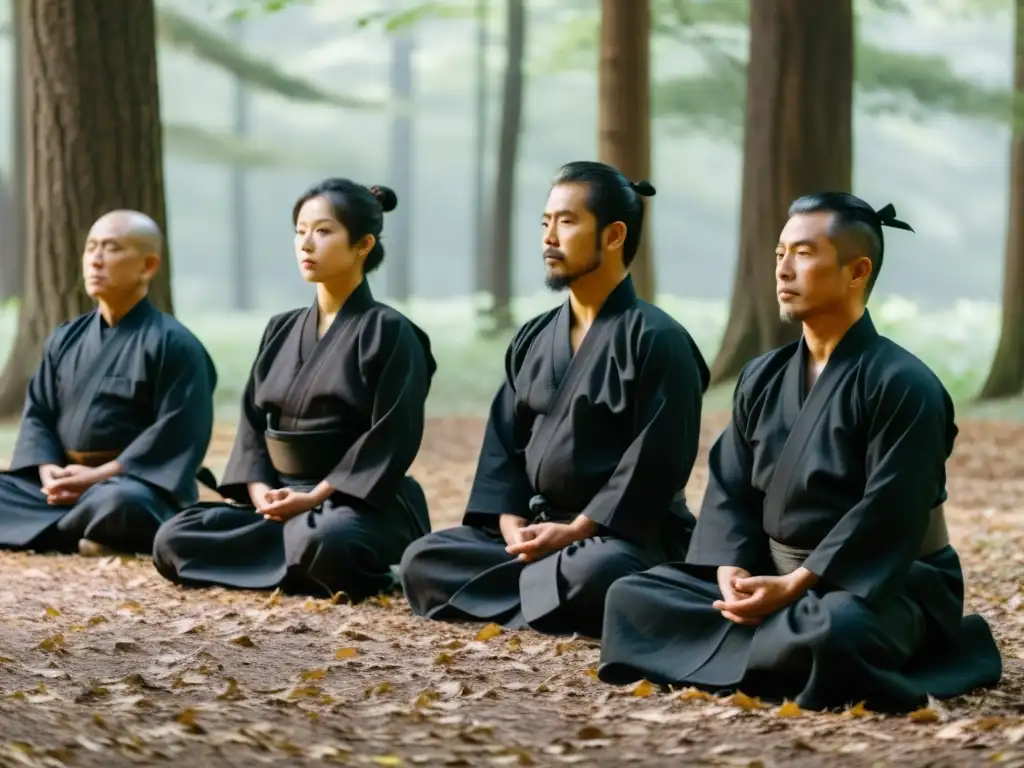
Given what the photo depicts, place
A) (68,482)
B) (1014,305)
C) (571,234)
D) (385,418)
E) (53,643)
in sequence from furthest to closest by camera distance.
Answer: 1. (1014,305)
2. (68,482)
3. (385,418)
4. (571,234)
5. (53,643)

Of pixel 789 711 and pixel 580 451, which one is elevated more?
pixel 580 451

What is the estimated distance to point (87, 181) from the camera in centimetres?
846

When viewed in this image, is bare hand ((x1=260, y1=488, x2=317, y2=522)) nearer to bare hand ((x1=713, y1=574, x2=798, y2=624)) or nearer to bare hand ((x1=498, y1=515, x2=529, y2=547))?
bare hand ((x1=498, y1=515, x2=529, y2=547))

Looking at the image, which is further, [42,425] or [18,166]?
[18,166]

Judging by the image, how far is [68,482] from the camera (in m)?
6.64

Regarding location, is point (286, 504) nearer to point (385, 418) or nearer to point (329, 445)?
point (329, 445)

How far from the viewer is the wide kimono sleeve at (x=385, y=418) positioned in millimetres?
5840

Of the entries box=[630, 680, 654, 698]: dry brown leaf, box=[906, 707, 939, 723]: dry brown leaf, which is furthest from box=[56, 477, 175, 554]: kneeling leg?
box=[906, 707, 939, 723]: dry brown leaf

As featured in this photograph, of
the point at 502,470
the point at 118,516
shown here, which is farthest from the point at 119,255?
the point at 502,470

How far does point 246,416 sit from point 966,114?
34.3ft

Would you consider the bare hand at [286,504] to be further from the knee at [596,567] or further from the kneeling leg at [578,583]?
the knee at [596,567]

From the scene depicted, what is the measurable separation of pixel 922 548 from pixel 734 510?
55 centimetres

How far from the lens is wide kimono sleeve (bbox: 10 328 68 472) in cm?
685

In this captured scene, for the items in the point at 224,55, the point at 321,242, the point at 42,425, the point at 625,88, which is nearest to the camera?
the point at 321,242
